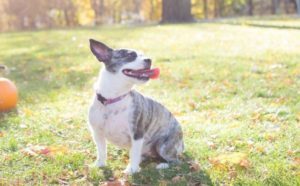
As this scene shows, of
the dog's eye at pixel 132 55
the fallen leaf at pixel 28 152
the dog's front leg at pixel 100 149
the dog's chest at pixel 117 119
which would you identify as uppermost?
the dog's eye at pixel 132 55

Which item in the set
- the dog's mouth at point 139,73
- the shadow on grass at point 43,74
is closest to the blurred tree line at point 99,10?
the shadow on grass at point 43,74

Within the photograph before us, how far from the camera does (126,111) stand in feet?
16.0

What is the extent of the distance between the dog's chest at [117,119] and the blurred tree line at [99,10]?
30.2 metres

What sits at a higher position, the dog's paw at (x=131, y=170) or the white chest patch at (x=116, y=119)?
the white chest patch at (x=116, y=119)

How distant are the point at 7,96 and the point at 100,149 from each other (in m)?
3.14

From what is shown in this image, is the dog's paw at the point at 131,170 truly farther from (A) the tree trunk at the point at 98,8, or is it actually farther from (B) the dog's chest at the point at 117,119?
(A) the tree trunk at the point at 98,8

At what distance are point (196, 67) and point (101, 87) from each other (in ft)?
20.7

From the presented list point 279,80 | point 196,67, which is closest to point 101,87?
point 279,80

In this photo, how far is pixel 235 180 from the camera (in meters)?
4.69

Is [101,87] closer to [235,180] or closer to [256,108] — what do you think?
[235,180]

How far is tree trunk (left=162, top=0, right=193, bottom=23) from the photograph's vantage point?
21.1 m

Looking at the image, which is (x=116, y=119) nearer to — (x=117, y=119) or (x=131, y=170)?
(x=117, y=119)

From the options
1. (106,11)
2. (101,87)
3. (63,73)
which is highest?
(101,87)

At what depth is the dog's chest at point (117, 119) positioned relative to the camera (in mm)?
4836
